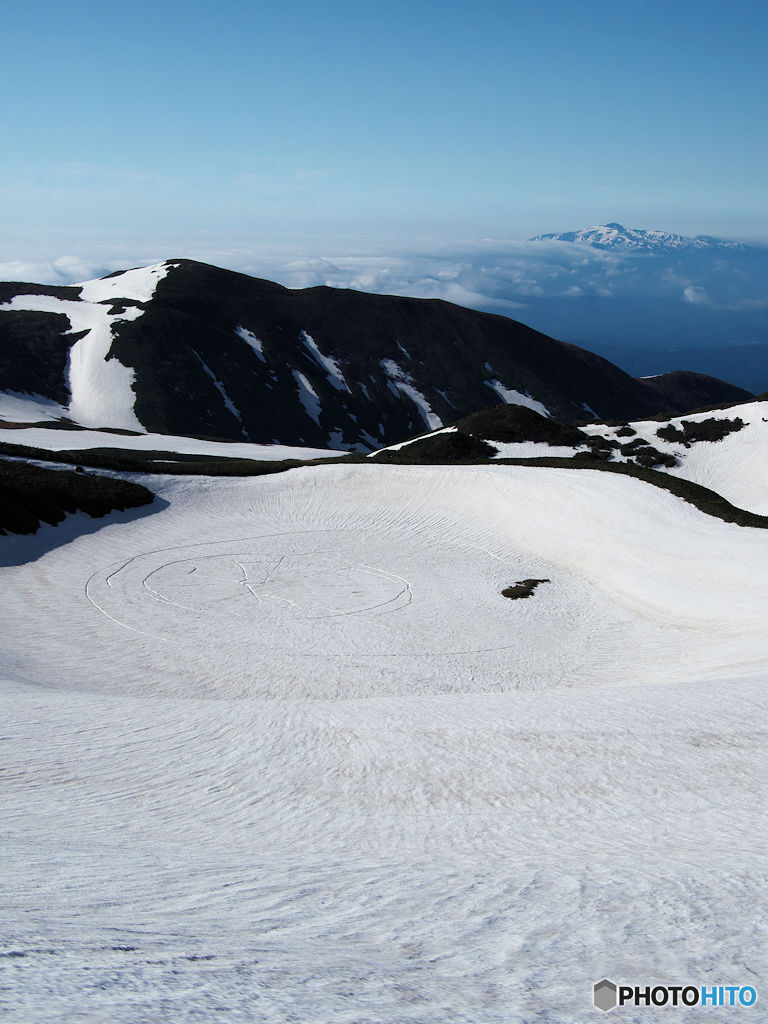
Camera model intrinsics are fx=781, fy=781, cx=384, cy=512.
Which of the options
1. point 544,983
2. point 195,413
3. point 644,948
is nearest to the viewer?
point 544,983

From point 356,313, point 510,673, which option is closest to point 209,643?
point 510,673

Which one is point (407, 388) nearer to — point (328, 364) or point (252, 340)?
point (328, 364)

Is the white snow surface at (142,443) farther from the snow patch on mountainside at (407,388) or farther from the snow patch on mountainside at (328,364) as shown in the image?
the snow patch on mountainside at (328,364)

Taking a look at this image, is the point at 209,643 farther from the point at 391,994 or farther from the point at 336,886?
the point at 391,994

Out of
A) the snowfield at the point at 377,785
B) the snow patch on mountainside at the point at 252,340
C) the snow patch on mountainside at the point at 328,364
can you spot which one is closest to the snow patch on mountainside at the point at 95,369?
the snow patch on mountainside at the point at 252,340

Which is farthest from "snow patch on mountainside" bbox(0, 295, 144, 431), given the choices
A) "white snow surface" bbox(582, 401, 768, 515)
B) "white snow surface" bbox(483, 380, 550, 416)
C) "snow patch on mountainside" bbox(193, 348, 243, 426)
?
"white snow surface" bbox(582, 401, 768, 515)

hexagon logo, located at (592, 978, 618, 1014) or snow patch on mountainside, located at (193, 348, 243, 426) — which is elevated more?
snow patch on mountainside, located at (193, 348, 243, 426)

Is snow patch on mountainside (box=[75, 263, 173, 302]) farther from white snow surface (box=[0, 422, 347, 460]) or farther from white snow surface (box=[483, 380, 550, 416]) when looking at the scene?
white snow surface (box=[0, 422, 347, 460])
